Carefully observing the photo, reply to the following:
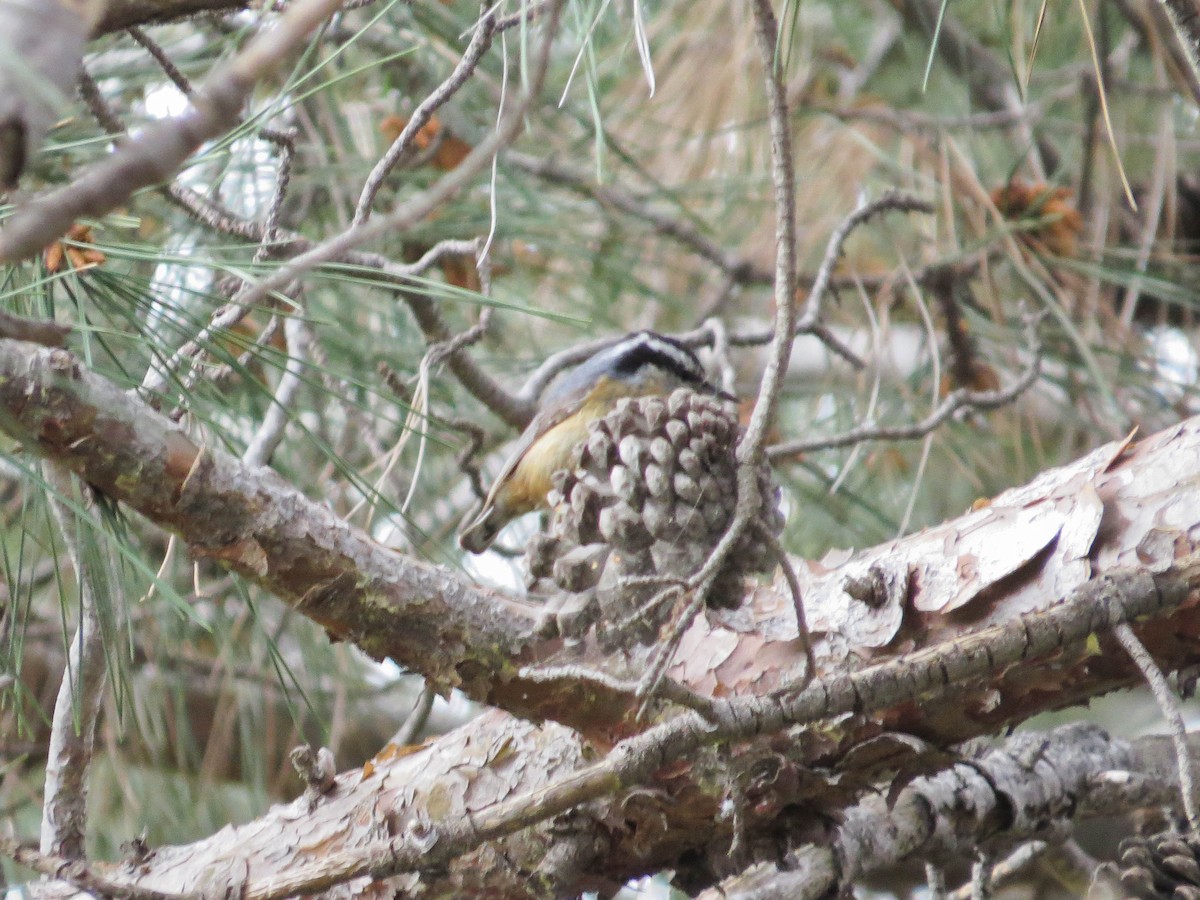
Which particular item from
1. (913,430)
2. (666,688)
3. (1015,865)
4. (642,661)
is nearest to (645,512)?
(642,661)

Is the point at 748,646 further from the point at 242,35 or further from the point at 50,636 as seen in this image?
the point at 50,636

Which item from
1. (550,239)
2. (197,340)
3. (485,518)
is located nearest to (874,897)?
(485,518)

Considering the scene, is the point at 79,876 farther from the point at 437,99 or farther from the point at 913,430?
the point at 913,430

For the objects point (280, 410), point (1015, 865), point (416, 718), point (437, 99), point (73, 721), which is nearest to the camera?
point (437, 99)

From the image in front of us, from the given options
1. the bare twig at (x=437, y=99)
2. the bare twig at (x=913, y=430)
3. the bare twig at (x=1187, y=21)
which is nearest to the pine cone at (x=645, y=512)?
the bare twig at (x=913, y=430)

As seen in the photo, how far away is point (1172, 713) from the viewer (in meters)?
0.73

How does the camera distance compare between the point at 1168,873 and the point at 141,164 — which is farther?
the point at 1168,873

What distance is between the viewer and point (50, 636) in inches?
80.9

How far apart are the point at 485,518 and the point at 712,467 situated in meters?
0.62

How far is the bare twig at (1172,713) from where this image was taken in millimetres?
699

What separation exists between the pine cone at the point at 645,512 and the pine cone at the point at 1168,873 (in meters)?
0.38

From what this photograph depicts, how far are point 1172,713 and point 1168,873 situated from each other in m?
0.36

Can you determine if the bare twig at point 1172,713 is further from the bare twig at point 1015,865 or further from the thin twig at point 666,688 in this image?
the bare twig at point 1015,865

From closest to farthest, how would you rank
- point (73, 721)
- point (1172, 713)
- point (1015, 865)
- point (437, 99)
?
point (1172, 713) < point (437, 99) < point (73, 721) < point (1015, 865)
